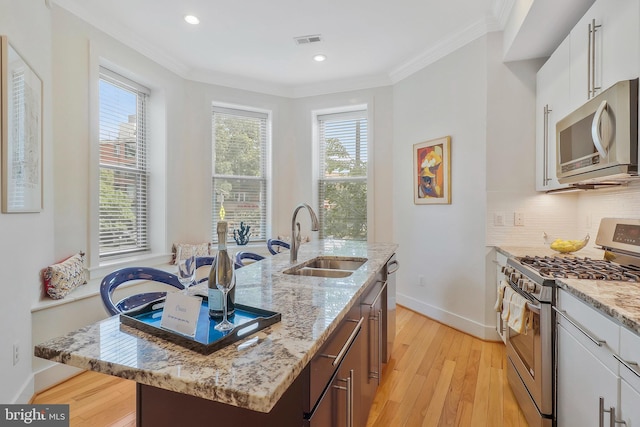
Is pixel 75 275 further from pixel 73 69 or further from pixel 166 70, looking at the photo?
pixel 166 70

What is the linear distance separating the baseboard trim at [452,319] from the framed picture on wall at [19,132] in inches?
142

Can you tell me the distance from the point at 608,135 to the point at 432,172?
6.54 ft

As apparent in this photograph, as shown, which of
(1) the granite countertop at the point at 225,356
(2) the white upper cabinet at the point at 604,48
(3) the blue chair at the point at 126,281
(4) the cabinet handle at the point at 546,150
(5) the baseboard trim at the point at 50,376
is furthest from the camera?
(4) the cabinet handle at the point at 546,150

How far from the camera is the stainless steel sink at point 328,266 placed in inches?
80.7

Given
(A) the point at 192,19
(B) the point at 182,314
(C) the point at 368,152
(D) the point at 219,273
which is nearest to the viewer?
(B) the point at 182,314

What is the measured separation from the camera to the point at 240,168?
454 centimetres

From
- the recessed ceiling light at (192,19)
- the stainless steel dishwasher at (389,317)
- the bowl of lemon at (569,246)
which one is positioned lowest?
the stainless steel dishwasher at (389,317)

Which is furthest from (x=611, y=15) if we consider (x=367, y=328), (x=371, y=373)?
(x=371, y=373)

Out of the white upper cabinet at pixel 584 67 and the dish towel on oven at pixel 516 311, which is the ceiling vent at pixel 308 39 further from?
the dish towel on oven at pixel 516 311

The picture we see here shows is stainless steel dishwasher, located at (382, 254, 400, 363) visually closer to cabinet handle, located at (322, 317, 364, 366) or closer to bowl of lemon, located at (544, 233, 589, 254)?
cabinet handle, located at (322, 317, 364, 366)

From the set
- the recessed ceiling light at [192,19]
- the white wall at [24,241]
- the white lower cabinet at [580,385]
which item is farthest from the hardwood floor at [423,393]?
the recessed ceiling light at [192,19]

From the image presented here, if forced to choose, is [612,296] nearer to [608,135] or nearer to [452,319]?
[608,135]

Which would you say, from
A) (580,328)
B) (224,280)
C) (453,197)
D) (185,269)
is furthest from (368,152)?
(224,280)

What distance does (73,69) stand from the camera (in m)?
2.73
